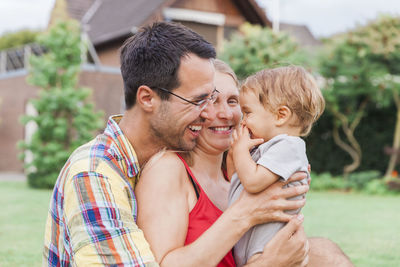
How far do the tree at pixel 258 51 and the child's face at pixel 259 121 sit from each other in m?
11.1

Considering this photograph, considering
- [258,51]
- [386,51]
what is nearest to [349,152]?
[386,51]

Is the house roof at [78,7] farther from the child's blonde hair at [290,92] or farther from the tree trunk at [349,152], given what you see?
the child's blonde hair at [290,92]

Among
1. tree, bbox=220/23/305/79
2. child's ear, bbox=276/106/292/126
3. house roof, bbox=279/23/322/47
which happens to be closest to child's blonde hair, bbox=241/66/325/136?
child's ear, bbox=276/106/292/126

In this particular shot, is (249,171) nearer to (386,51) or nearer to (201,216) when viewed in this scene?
(201,216)

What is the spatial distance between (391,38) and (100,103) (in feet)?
37.3

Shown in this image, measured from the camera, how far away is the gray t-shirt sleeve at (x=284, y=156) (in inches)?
94.5

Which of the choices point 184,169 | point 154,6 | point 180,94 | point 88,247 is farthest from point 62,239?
point 154,6

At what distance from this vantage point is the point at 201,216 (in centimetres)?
241

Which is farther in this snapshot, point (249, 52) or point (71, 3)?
point (71, 3)

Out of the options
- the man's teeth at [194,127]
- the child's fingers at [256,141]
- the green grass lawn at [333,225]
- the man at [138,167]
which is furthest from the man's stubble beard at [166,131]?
the green grass lawn at [333,225]

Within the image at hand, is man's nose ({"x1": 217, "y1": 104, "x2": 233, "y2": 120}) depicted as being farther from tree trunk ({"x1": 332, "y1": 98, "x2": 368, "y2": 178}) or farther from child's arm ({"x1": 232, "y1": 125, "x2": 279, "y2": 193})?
tree trunk ({"x1": 332, "y1": 98, "x2": 368, "y2": 178})

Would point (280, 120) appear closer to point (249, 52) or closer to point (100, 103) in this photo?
point (249, 52)

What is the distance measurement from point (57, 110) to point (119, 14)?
7.87 meters

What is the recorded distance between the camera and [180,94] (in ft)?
8.29
